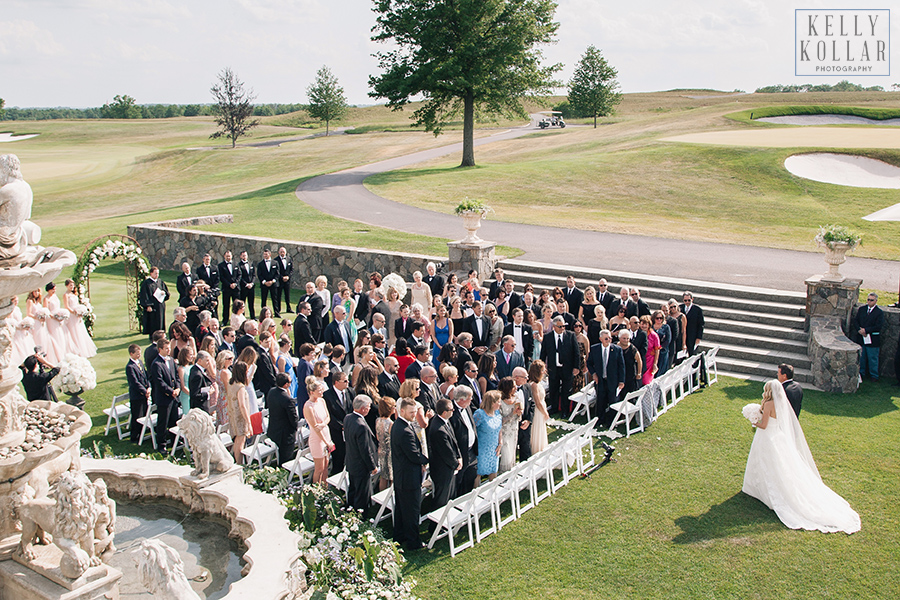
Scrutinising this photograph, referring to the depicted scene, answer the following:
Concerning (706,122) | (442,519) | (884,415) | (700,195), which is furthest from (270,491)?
(706,122)

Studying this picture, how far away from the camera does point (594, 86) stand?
71.4 m

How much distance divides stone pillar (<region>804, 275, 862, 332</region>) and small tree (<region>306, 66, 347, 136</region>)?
6610 cm

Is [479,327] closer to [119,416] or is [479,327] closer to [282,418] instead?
[282,418]

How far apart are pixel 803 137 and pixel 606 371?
33.7m

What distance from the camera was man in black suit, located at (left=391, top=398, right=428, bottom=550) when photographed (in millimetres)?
7887

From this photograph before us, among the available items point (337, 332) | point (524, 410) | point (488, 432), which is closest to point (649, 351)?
point (524, 410)

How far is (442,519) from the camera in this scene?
25.7ft

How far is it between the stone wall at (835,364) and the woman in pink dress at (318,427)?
365 inches

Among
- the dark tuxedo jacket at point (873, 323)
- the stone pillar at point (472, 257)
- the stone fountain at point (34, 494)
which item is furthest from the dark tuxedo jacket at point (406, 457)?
the stone pillar at point (472, 257)

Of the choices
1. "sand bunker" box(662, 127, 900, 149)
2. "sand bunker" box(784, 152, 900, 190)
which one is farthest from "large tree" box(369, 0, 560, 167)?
"sand bunker" box(784, 152, 900, 190)

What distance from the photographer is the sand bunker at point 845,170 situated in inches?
1217

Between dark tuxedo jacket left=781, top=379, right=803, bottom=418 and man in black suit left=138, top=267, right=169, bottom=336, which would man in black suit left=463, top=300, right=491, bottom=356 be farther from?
man in black suit left=138, top=267, right=169, bottom=336

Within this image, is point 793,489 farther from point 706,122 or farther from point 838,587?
point 706,122

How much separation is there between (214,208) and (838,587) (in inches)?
1205
